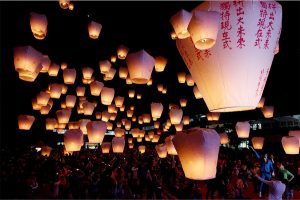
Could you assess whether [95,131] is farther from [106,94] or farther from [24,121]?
[24,121]

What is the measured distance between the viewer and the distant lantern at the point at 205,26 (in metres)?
3.39

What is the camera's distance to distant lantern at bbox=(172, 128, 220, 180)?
4172mm

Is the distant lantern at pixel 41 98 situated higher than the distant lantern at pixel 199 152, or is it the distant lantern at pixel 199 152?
the distant lantern at pixel 41 98

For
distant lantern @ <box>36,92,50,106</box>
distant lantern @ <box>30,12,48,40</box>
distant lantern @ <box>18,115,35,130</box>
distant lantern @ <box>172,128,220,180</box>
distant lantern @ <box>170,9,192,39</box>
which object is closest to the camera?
distant lantern @ <box>172,128,220,180</box>

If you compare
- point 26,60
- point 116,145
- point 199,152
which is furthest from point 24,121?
point 199,152

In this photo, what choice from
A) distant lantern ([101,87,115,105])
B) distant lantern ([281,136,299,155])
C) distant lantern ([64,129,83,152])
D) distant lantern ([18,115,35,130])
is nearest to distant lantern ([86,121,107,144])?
distant lantern ([64,129,83,152])

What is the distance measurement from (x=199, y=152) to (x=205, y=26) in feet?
5.86

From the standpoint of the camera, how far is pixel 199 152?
13.7ft

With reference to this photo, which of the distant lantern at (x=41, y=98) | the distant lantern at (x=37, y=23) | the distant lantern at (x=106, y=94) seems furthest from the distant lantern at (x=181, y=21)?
the distant lantern at (x=41, y=98)

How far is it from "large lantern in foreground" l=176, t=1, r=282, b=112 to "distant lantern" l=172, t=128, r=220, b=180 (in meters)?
0.69

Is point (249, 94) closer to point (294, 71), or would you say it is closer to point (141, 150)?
point (294, 71)

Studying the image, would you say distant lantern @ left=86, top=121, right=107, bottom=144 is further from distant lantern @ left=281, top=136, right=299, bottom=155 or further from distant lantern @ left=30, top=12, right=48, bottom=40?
→ distant lantern @ left=281, top=136, right=299, bottom=155

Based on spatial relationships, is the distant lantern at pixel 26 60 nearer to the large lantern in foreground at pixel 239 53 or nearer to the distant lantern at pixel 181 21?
the distant lantern at pixel 181 21

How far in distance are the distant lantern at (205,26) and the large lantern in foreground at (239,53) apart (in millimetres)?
125
